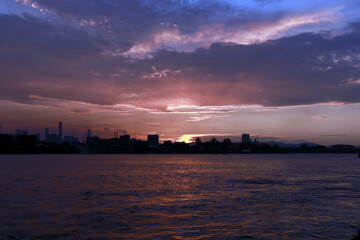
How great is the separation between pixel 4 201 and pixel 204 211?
21.3 metres

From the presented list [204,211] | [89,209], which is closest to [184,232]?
[204,211]

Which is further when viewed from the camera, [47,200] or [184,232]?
[47,200]

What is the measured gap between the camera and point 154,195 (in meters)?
40.1

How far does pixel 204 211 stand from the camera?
97.7ft

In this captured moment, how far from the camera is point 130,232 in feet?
73.2

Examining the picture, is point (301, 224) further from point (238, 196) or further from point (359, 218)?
point (238, 196)

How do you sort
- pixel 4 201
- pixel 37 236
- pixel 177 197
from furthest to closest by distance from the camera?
pixel 177 197
pixel 4 201
pixel 37 236

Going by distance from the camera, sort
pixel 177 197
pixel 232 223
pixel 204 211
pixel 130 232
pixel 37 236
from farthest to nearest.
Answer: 1. pixel 177 197
2. pixel 204 211
3. pixel 232 223
4. pixel 130 232
5. pixel 37 236

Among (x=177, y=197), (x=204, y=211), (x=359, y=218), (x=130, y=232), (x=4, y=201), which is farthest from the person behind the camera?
(x=177, y=197)

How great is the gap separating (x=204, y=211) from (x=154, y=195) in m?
11.7

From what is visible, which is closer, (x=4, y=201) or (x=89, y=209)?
(x=89, y=209)

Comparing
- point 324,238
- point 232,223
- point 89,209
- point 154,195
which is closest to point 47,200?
point 89,209

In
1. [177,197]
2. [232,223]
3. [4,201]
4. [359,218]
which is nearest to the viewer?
[232,223]

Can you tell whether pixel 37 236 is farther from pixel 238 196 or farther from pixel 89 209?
pixel 238 196
